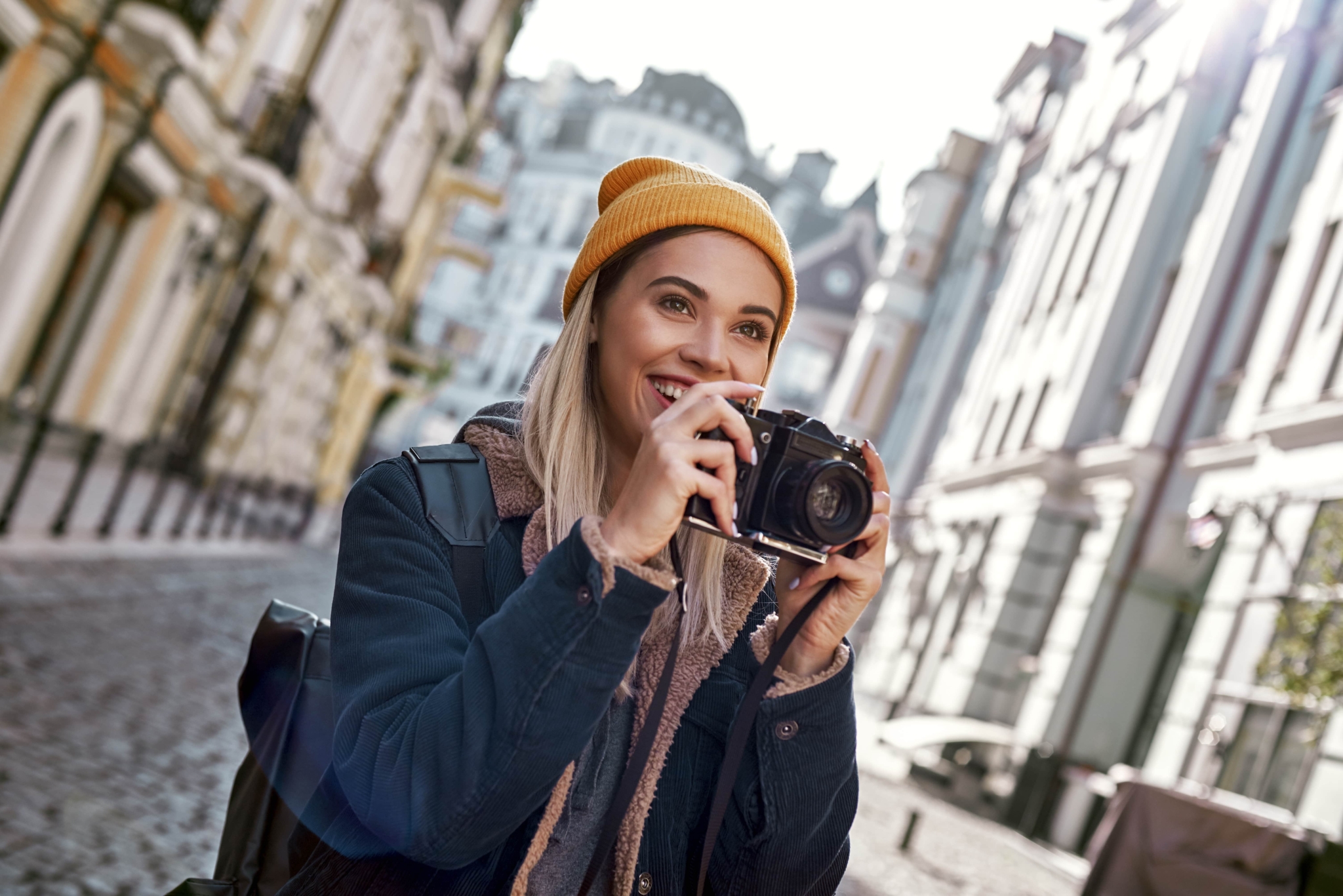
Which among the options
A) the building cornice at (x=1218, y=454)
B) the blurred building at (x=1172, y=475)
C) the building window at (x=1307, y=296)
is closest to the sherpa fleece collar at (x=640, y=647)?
the blurred building at (x=1172, y=475)

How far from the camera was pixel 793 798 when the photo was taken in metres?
1.88

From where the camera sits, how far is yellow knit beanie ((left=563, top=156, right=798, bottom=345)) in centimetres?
204

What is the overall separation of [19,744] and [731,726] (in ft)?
12.6

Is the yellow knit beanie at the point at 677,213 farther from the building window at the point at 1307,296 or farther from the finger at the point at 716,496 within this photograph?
the building window at the point at 1307,296

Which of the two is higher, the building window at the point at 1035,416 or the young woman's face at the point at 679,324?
the building window at the point at 1035,416

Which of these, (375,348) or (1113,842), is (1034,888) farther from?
(375,348)

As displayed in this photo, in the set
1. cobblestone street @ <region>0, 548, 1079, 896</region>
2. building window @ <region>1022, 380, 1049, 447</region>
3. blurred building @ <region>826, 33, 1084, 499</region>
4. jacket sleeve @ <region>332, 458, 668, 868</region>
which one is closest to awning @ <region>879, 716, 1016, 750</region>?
cobblestone street @ <region>0, 548, 1079, 896</region>

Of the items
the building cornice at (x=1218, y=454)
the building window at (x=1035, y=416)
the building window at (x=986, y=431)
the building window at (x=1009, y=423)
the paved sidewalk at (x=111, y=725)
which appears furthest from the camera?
the building window at (x=986, y=431)

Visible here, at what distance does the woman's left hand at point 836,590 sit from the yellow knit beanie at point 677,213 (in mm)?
394

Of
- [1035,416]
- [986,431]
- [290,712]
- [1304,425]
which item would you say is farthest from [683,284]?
[986,431]

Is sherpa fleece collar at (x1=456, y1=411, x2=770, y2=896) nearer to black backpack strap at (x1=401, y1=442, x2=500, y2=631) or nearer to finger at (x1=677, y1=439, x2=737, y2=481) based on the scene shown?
black backpack strap at (x1=401, y1=442, x2=500, y2=631)

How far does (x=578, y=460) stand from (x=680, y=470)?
418 millimetres

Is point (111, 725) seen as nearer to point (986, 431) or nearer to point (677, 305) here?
point (677, 305)

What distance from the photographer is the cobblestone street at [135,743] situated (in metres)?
4.05
